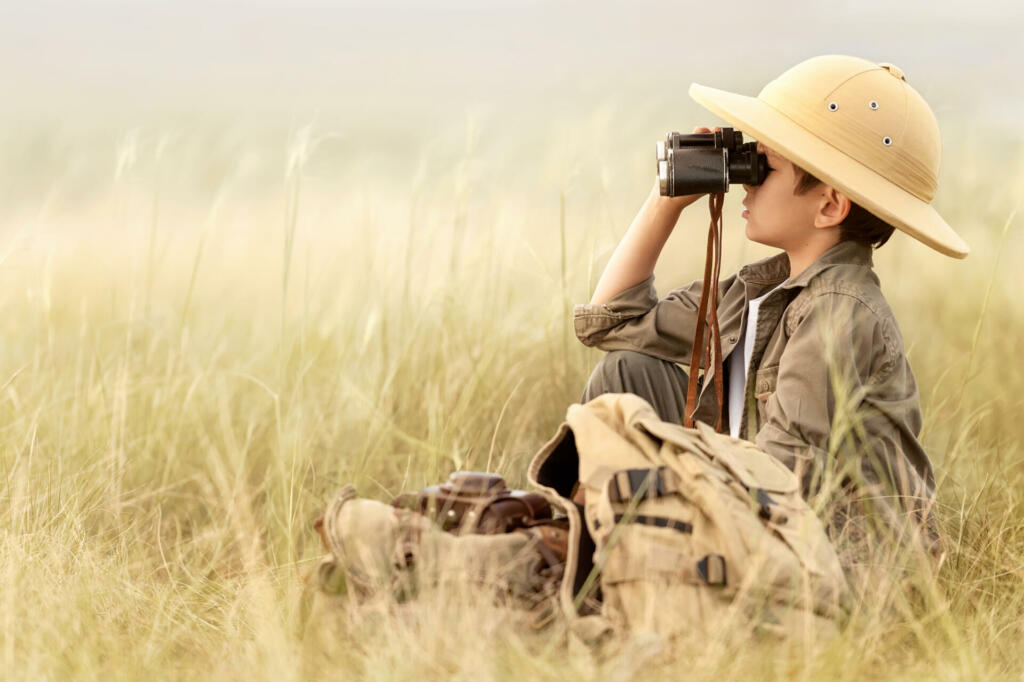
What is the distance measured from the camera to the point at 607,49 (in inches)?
528

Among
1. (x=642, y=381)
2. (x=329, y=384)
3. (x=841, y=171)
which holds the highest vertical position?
(x=841, y=171)

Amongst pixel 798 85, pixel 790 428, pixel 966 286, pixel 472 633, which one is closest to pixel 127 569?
pixel 472 633

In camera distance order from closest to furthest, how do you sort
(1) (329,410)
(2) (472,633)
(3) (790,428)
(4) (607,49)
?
(2) (472,633) → (3) (790,428) → (1) (329,410) → (4) (607,49)

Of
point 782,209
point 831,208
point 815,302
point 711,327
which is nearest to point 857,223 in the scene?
point 831,208

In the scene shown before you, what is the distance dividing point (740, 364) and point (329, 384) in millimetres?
1191

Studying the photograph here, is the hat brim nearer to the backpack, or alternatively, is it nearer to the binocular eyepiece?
the binocular eyepiece

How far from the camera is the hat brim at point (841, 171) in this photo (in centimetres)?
270

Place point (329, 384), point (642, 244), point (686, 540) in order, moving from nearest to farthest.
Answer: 1. point (686, 540)
2. point (642, 244)
3. point (329, 384)

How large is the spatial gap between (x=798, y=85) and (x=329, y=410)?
4.98 ft

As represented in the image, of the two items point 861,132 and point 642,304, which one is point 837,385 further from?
point 642,304

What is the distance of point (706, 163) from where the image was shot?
2.82 m

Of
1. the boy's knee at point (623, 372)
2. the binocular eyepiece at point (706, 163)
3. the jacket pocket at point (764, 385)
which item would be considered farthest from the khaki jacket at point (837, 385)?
the binocular eyepiece at point (706, 163)

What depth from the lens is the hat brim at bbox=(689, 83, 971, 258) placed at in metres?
2.70

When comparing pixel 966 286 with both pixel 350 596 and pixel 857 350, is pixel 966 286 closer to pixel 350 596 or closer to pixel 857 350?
pixel 857 350
